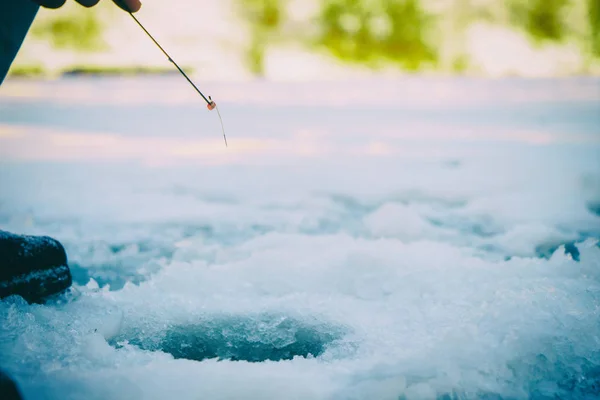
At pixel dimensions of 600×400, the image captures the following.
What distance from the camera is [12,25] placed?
161cm

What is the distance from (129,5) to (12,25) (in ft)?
1.45

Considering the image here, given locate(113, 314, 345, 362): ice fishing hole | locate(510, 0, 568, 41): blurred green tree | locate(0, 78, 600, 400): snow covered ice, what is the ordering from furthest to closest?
locate(510, 0, 568, 41): blurred green tree
locate(113, 314, 345, 362): ice fishing hole
locate(0, 78, 600, 400): snow covered ice

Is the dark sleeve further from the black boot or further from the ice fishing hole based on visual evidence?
the ice fishing hole

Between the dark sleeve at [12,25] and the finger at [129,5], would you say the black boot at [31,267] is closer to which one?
the dark sleeve at [12,25]

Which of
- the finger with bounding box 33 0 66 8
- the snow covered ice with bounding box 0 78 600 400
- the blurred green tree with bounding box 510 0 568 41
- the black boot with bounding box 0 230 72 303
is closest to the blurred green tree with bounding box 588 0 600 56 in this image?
the blurred green tree with bounding box 510 0 568 41

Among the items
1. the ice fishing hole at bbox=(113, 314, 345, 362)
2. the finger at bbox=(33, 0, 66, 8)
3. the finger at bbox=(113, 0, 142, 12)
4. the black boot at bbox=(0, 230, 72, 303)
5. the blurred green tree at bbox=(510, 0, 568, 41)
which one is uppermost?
the blurred green tree at bbox=(510, 0, 568, 41)

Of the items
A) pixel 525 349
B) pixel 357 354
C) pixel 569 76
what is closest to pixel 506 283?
pixel 525 349

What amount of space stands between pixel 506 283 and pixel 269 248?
4.29ft

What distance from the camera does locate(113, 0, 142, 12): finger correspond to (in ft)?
5.55

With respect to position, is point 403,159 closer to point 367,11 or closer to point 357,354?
point 357,354

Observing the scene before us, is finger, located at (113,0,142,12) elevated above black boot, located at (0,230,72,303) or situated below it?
above

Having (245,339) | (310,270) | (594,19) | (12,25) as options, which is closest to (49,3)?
(12,25)

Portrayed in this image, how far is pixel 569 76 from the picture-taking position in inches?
664

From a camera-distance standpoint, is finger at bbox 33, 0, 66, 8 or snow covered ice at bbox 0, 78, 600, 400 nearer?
snow covered ice at bbox 0, 78, 600, 400
